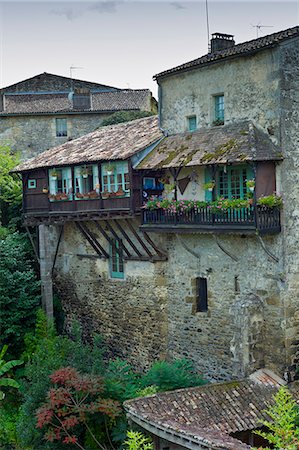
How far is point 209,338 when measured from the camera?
20.1 m

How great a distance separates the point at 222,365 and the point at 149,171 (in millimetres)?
6472

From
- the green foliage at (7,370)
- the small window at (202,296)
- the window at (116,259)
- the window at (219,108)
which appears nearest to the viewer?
the window at (219,108)

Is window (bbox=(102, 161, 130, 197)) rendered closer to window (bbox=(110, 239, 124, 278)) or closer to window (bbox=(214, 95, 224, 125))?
window (bbox=(110, 239, 124, 278))

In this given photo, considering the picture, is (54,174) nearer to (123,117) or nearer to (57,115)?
(123,117)

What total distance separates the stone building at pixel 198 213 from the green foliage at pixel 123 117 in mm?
7821

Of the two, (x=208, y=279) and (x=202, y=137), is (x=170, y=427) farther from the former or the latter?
(x=202, y=137)

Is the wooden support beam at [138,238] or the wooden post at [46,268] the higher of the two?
the wooden support beam at [138,238]

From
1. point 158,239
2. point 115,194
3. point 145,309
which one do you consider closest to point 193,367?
point 145,309

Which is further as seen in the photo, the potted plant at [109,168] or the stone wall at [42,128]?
the stone wall at [42,128]

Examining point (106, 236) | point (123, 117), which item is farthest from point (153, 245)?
point (123, 117)

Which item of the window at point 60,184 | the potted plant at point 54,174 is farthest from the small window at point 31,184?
the potted plant at point 54,174

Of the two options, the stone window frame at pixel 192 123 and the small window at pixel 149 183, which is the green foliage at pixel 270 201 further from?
the small window at pixel 149 183

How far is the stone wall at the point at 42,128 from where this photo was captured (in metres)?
35.9

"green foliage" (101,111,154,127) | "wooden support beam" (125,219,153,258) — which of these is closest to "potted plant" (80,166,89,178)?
"wooden support beam" (125,219,153,258)
